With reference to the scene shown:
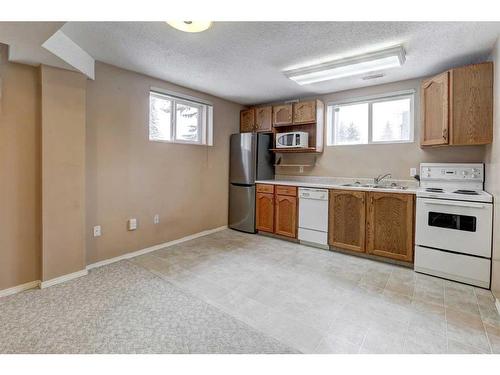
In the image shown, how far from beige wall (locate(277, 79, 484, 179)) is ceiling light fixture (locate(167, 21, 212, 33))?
8.34ft

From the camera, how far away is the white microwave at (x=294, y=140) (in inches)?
156

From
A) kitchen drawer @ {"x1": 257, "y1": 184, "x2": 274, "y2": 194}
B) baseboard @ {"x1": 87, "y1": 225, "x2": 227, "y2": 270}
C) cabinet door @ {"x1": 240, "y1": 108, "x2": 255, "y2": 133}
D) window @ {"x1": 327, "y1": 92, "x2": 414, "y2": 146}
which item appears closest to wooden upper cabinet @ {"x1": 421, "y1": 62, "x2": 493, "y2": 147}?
window @ {"x1": 327, "y1": 92, "x2": 414, "y2": 146}

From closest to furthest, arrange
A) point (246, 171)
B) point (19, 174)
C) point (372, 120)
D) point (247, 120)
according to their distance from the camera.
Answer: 1. point (19, 174)
2. point (372, 120)
3. point (246, 171)
4. point (247, 120)

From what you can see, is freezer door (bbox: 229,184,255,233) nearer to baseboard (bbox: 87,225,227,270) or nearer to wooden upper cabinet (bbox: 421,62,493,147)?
baseboard (bbox: 87,225,227,270)

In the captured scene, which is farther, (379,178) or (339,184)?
(339,184)

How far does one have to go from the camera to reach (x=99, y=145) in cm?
282

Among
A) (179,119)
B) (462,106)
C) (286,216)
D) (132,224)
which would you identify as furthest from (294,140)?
(132,224)

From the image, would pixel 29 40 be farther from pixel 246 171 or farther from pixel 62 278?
pixel 246 171

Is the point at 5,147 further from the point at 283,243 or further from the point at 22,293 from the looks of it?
the point at 283,243

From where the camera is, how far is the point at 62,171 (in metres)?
2.43

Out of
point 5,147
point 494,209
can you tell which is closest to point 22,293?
point 5,147

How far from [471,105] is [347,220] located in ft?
5.76

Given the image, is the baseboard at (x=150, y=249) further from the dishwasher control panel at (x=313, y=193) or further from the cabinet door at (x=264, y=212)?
the dishwasher control panel at (x=313, y=193)

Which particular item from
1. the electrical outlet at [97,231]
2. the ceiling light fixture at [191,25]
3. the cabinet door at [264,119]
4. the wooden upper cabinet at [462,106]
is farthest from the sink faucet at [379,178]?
the electrical outlet at [97,231]
